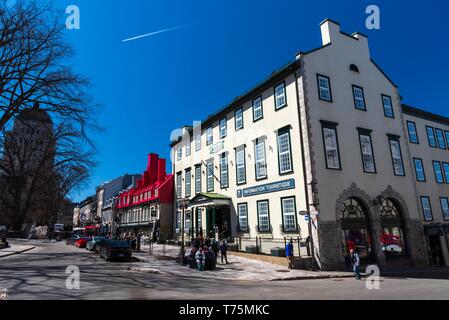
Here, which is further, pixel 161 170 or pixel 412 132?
pixel 161 170

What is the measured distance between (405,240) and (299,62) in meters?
15.6

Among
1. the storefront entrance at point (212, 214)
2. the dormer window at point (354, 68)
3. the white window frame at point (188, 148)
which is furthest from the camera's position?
the white window frame at point (188, 148)

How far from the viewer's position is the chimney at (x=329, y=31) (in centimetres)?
2295

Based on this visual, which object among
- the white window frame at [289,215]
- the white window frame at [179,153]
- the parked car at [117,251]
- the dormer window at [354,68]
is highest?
the dormer window at [354,68]

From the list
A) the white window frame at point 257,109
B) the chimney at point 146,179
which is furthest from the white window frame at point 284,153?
the chimney at point 146,179

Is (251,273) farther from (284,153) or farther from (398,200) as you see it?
(398,200)

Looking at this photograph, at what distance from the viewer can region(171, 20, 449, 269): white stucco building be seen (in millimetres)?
19484

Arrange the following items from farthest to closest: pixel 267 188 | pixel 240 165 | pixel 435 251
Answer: pixel 435 251
pixel 240 165
pixel 267 188

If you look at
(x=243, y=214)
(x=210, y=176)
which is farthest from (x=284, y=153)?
(x=210, y=176)

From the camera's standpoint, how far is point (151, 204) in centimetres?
4188

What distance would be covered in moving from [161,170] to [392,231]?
31.4 m

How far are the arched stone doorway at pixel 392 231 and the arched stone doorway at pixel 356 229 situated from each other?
128cm

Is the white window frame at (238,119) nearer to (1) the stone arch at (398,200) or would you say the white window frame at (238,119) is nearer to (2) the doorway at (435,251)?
(1) the stone arch at (398,200)

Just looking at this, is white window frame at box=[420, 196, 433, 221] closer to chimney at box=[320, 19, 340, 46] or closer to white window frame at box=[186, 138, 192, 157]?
chimney at box=[320, 19, 340, 46]
